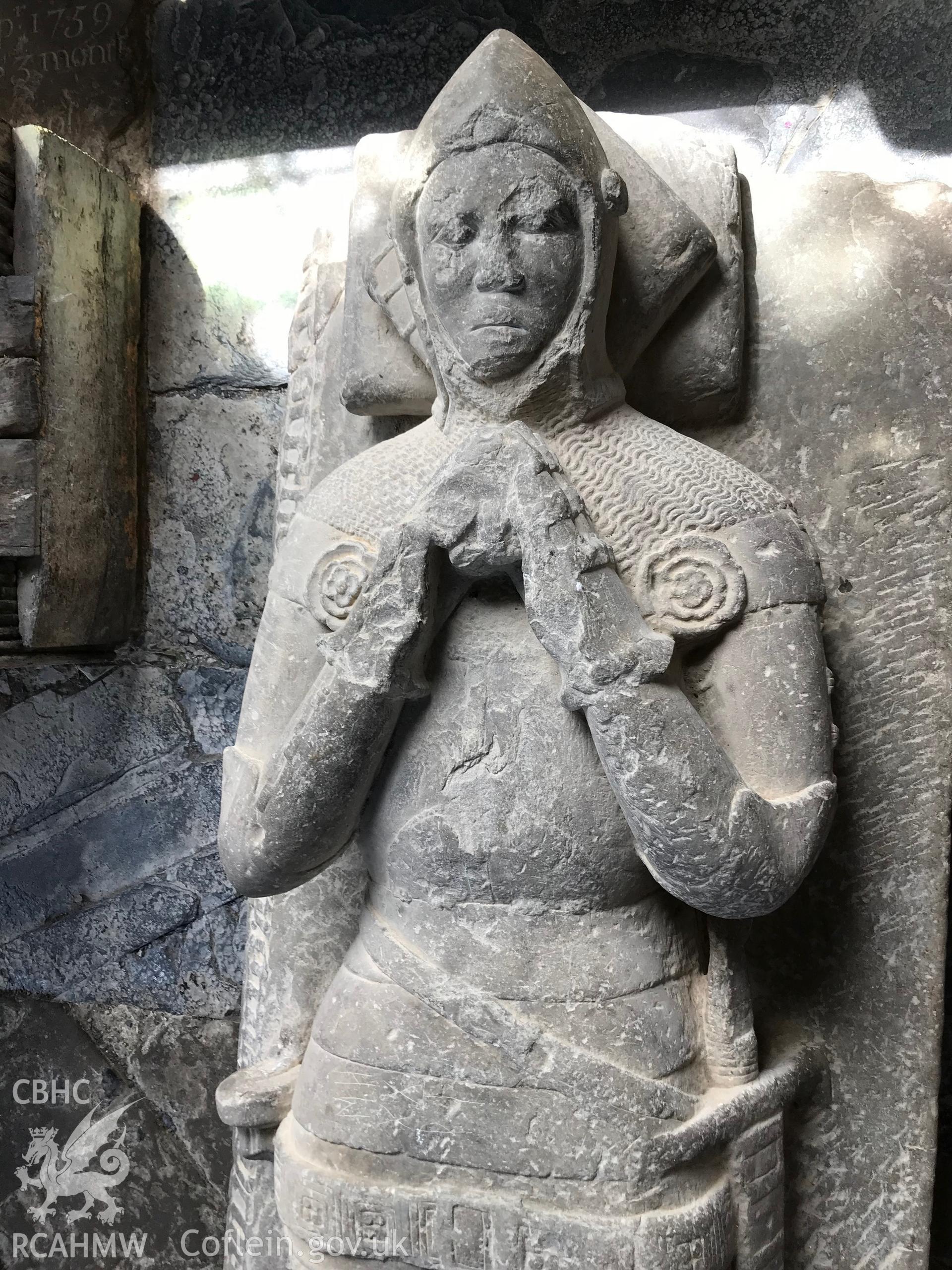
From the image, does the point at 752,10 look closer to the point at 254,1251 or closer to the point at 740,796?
the point at 740,796

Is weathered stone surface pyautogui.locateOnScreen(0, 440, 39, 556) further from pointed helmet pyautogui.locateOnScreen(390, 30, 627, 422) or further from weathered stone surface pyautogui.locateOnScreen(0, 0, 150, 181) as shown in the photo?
pointed helmet pyautogui.locateOnScreen(390, 30, 627, 422)

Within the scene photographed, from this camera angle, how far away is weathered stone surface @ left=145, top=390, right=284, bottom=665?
259 cm

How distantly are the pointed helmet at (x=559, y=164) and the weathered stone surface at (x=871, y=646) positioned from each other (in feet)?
1.40

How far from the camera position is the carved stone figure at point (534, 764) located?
1474 mm

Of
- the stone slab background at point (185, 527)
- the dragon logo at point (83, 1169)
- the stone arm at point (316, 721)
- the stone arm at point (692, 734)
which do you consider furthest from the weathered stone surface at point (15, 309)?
the dragon logo at point (83, 1169)

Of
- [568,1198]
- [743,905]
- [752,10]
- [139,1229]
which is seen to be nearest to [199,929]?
[139,1229]

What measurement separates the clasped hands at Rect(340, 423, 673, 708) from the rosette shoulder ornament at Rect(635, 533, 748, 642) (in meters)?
0.07

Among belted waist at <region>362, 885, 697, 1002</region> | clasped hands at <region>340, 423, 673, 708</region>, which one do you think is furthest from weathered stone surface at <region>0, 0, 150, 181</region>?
belted waist at <region>362, 885, 697, 1002</region>

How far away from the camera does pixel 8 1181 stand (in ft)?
8.91

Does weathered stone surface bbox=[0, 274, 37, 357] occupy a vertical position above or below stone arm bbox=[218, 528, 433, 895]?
above

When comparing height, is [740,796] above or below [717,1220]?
above

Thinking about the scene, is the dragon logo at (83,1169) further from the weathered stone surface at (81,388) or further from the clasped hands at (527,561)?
the clasped hands at (527,561)

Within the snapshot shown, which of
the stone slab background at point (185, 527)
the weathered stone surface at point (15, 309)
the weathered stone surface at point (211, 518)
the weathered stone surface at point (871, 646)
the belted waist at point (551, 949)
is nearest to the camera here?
the belted waist at point (551, 949)

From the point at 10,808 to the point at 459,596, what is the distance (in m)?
1.67
